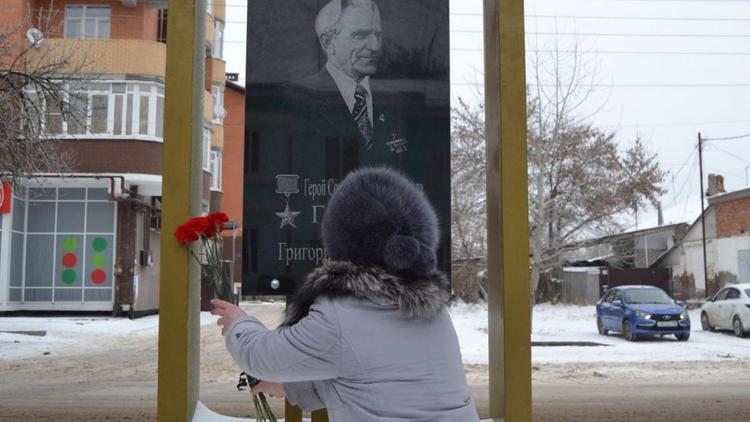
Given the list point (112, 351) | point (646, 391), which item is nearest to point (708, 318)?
point (646, 391)

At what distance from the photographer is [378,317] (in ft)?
7.14

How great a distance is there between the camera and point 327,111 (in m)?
4.64

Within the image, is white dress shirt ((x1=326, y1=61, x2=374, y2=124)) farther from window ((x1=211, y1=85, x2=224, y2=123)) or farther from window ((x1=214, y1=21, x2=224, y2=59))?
window ((x1=211, y1=85, x2=224, y2=123))

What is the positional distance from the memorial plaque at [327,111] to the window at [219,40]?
100.0 feet

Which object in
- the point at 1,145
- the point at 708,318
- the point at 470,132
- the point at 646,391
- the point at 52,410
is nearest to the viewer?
the point at 52,410

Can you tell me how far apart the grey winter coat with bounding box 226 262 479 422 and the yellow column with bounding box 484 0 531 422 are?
5.54 ft

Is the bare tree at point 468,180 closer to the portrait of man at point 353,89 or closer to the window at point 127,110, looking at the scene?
the window at point 127,110

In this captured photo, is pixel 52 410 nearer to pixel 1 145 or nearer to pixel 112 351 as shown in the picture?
pixel 1 145

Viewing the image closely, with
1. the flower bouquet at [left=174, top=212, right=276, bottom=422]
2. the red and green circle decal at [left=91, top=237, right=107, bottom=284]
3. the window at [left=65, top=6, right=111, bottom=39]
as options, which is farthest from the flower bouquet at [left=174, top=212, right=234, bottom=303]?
the window at [left=65, top=6, right=111, bottom=39]

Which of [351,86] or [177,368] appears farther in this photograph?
[351,86]

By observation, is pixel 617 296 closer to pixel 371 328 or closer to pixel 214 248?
pixel 214 248

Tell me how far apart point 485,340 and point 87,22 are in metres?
17.9

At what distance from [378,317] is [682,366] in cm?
1461

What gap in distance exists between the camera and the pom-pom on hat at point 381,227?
2230 mm
